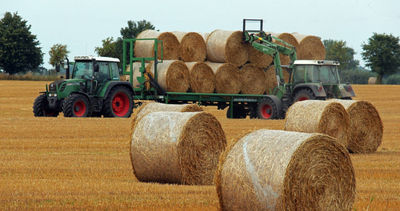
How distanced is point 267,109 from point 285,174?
21196 mm

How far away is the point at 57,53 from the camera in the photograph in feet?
271

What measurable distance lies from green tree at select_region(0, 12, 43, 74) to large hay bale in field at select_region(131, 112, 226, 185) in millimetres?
63206

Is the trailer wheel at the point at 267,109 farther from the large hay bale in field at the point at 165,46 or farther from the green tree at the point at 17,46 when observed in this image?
the green tree at the point at 17,46

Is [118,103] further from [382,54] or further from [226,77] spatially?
[382,54]

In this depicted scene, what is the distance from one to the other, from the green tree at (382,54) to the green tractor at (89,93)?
201 ft

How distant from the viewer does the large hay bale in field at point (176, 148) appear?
1110 cm

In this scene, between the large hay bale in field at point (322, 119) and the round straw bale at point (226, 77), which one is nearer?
the large hay bale in field at point (322, 119)

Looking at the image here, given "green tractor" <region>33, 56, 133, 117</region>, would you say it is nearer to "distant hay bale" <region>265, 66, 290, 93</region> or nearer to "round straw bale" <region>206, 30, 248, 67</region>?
"round straw bale" <region>206, 30, 248, 67</region>

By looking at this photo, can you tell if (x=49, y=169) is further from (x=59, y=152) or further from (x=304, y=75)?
(x=304, y=75)

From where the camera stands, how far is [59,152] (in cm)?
1600

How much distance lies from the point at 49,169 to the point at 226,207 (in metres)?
5.17

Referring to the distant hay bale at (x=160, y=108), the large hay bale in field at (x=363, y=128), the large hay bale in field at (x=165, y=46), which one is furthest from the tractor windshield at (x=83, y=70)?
the large hay bale in field at (x=363, y=128)

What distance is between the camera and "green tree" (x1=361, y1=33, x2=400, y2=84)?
8675 centimetres

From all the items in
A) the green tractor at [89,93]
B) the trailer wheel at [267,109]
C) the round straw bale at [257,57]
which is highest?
the round straw bale at [257,57]
